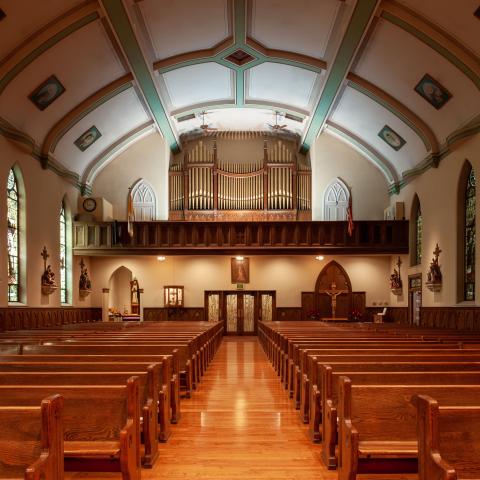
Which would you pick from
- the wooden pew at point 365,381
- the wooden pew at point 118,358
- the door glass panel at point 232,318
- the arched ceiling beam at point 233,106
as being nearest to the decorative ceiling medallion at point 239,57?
the arched ceiling beam at point 233,106

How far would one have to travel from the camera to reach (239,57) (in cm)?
1731

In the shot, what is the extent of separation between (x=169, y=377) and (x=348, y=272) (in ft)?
57.9

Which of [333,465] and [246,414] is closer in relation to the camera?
[333,465]

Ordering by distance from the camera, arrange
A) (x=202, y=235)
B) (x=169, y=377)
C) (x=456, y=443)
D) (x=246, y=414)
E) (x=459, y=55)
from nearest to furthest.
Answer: (x=456, y=443), (x=169, y=377), (x=246, y=414), (x=459, y=55), (x=202, y=235)

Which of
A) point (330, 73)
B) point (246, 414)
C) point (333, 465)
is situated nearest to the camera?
point (333, 465)

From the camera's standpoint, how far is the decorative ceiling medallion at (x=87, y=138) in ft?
62.7

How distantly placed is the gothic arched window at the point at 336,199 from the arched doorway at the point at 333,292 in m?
2.09

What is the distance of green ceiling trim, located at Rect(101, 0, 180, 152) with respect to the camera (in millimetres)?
13078

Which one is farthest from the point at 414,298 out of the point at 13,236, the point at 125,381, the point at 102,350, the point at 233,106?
the point at 125,381

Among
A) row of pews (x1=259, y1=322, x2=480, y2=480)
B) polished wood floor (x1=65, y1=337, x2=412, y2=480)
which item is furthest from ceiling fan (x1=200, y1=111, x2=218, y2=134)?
row of pews (x1=259, y1=322, x2=480, y2=480)

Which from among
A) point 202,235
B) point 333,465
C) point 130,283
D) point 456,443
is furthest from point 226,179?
point 456,443

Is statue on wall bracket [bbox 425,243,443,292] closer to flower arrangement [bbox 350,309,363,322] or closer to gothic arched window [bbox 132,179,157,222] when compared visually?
flower arrangement [bbox 350,309,363,322]

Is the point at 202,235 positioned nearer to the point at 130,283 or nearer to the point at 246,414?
the point at 130,283

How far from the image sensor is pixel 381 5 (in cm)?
1287
